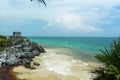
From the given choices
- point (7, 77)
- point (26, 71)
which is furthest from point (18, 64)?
point (7, 77)

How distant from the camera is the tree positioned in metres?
12.7

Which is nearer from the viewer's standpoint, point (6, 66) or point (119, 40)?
point (119, 40)

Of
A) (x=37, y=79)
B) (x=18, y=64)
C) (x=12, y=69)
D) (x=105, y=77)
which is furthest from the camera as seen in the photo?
(x=18, y=64)

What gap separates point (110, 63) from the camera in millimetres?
13094

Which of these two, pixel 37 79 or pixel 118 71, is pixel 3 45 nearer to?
pixel 37 79

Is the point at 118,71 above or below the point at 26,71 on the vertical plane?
above

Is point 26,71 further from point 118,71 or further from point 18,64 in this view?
point 118,71

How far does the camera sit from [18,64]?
41125mm

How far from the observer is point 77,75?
3516 cm

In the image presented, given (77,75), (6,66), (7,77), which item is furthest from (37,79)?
(6,66)

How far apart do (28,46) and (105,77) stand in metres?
42.8

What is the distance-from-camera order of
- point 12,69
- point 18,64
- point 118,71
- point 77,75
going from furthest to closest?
point 18,64 → point 12,69 → point 77,75 → point 118,71

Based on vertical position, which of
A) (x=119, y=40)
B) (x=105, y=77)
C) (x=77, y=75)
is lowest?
(x=77, y=75)

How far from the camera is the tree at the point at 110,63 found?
12717mm
